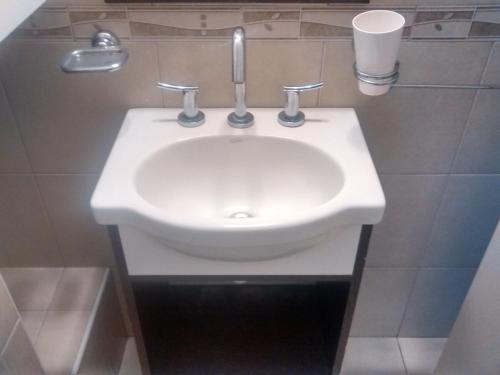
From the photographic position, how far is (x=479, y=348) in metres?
1.06

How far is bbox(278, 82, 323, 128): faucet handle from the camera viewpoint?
94 cm

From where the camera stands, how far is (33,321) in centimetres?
117

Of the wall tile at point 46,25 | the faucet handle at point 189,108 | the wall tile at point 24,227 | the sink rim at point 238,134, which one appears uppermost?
the wall tile at point 46,25

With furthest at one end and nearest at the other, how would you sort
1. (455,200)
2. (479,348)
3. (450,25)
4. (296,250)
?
(455,200) < (479,348) < (450,25) < (296,250)

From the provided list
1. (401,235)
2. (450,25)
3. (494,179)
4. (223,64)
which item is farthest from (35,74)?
(494,179)

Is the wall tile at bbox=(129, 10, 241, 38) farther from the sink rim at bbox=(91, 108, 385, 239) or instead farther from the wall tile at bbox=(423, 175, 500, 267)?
the wall tile at bbox=(423, 175, 500, 267)

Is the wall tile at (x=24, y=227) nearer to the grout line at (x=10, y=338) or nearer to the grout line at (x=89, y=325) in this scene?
the grout line at (x=89, y=325)

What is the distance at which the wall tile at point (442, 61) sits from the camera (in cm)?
97

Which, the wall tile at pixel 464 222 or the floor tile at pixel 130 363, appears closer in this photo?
the wall tile at pixel 464 222

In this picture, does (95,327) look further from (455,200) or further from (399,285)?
(455,200)

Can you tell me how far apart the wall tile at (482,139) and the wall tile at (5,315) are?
100 cm

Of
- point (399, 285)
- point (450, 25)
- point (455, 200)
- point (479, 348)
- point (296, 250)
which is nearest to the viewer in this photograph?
point (296, 250)

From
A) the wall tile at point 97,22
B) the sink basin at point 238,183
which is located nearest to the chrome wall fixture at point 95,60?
the wall tile at point 97,22

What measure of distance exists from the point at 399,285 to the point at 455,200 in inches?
12.8
